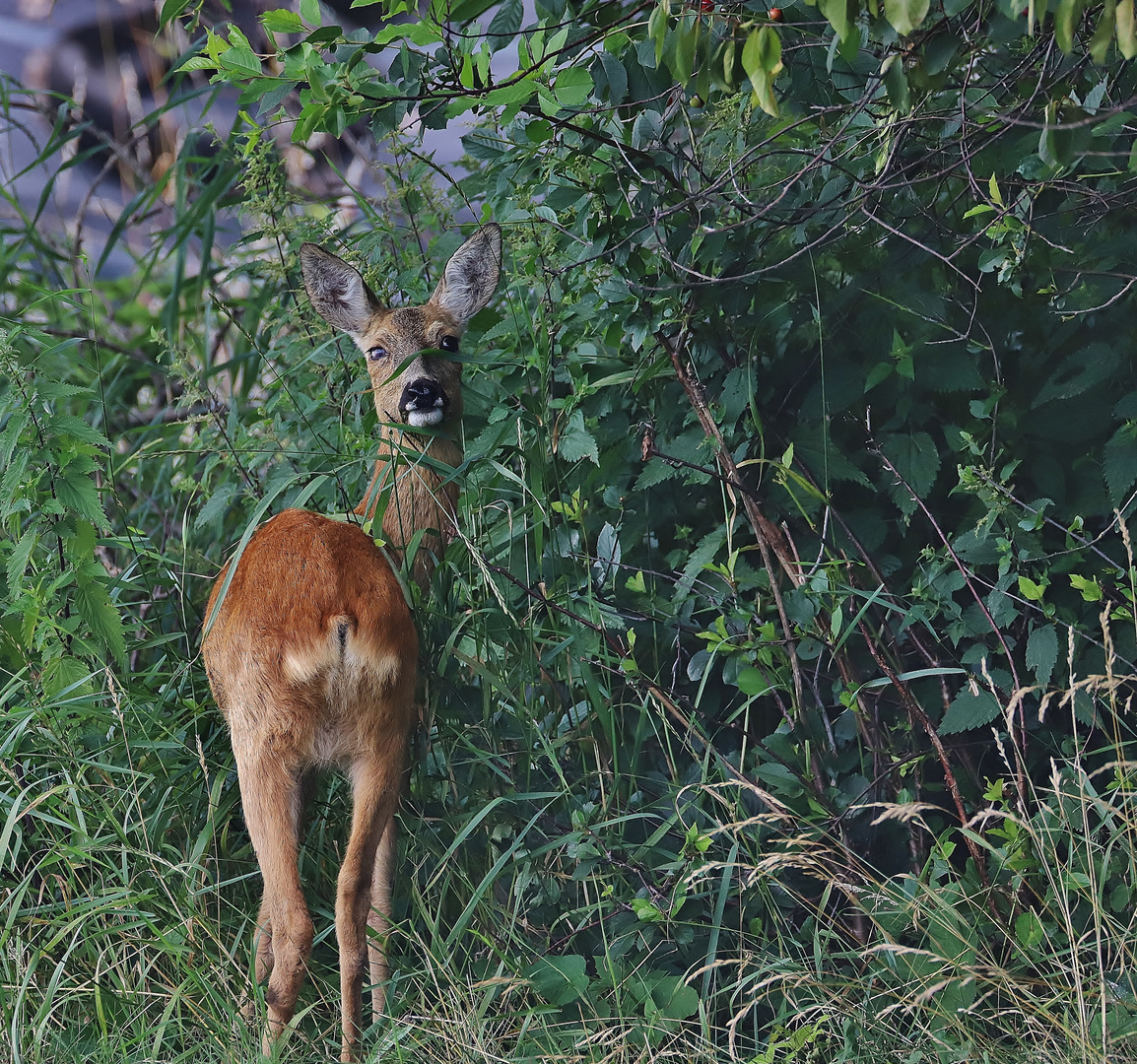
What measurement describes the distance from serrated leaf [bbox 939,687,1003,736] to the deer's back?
1.32m

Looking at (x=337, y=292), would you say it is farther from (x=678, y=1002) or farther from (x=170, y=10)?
(x=678, y=1002)

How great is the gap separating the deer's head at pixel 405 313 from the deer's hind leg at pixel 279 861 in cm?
126

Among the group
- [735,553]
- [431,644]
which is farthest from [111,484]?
[735,553]

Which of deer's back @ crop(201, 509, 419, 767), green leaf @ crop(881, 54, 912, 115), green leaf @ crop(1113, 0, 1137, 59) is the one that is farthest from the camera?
deer's back @ crop(201, 509, 419, 767)

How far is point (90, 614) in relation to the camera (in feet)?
10.8

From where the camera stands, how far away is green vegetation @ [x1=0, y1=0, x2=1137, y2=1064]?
9.16 feet

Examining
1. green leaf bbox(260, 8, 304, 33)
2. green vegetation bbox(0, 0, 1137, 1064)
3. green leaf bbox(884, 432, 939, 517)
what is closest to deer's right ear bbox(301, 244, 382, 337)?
green vegetation bbox(0, 0, 1137, 1064)

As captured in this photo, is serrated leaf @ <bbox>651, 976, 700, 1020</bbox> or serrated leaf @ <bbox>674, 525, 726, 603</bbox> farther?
serrated leaf @ <bbox>674, 525, 726, 603</bbox>

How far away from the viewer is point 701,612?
330cm

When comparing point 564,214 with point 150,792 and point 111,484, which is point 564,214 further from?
point 150,792

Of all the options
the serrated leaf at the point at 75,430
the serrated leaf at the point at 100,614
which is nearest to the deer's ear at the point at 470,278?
the serrated leaf at the point at 75,430

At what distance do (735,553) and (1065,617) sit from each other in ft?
2.67

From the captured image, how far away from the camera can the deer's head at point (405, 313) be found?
381cm

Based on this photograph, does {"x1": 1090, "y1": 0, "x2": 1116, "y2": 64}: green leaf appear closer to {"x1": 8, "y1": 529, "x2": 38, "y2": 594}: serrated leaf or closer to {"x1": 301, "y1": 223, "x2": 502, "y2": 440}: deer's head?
{"x1": 301, "y1": 223, "x2": 502, "y2": 440}: deer's head
